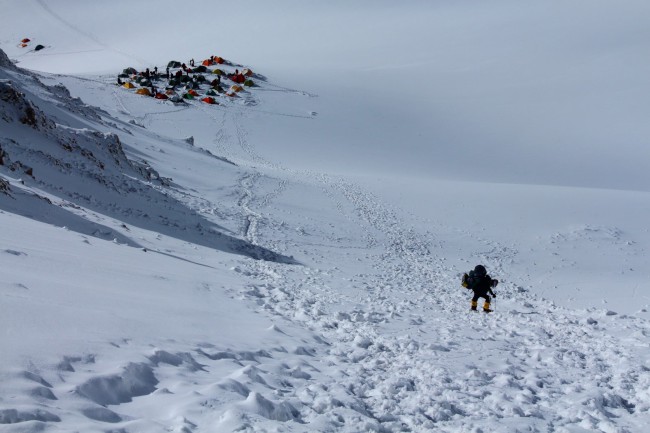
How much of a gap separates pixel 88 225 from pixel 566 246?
16001mm

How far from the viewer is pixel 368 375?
20.5 feet

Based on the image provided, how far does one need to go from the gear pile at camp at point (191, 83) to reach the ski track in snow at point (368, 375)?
47.3m

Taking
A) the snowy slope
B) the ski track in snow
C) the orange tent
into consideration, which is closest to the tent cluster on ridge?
the orange tent

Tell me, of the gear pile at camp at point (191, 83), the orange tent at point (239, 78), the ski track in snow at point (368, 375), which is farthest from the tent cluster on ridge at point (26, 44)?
the ski track in snow at point (368, 375)

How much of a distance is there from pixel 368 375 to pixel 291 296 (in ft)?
13.3

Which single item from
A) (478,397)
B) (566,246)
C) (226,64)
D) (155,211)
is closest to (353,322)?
Result: (478,397)

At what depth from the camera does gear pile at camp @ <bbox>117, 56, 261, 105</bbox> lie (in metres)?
55.5

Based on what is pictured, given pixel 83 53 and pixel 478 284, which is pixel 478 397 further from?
pixel 83 53

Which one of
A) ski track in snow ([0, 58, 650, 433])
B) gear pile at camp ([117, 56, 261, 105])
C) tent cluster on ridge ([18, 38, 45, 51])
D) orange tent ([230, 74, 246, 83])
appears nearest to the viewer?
ski track in snow ([0, 58, 650, 433])

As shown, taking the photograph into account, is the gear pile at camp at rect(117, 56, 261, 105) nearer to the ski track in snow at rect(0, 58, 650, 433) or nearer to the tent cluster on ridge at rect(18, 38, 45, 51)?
the ski track in snow at rect(0, 58, 650, 433)

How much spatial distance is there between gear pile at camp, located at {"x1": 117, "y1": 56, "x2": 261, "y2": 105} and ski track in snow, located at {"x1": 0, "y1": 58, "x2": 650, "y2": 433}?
155 feet

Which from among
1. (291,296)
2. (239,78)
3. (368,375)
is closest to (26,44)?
(239,78)

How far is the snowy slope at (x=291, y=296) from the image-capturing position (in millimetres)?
4914

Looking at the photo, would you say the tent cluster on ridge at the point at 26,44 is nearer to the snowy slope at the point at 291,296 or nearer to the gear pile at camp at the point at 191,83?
the gear pile at camp at the point at 191,83
